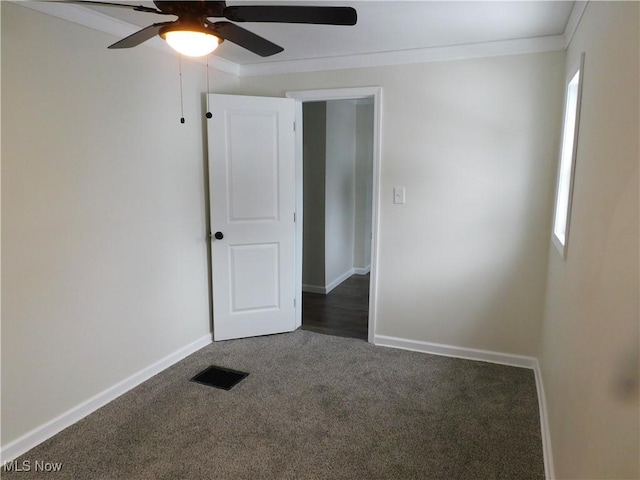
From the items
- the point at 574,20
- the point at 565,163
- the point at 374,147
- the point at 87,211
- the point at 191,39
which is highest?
the point at 574,20

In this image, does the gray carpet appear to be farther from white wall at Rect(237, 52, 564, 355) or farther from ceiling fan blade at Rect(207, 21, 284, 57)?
ceiling fan blade at Rect(207, 21, 284, 57)

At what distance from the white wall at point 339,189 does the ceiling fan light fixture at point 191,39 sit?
10.4 ft

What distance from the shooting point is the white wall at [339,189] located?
4945 mm

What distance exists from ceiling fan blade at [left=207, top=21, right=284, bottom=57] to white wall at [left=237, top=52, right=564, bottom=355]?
1.46 meters

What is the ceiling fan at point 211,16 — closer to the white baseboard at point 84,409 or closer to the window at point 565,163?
the window at point 565,163

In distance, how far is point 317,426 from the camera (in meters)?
2.38

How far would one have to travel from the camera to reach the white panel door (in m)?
3.33

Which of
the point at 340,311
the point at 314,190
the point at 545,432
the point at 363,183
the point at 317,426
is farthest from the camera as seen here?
the point at 363,183

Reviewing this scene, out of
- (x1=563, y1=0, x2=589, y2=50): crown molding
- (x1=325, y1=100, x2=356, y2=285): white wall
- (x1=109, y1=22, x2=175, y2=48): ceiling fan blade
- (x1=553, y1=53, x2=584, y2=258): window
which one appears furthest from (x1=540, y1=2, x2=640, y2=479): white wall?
(x1=325, y1=100, x2=356, y2=285): white wall

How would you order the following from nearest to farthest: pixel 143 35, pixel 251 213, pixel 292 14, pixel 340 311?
1. pixel 292 14
2. pixel 143 35
3. pixel 251 213
4. pixel 340 311

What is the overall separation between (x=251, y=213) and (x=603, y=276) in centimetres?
262

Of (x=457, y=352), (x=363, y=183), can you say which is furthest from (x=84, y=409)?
(x=363, y=183)

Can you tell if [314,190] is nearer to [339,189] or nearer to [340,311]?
[339,189]

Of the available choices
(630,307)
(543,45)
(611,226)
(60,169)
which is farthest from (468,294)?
(60,169)
